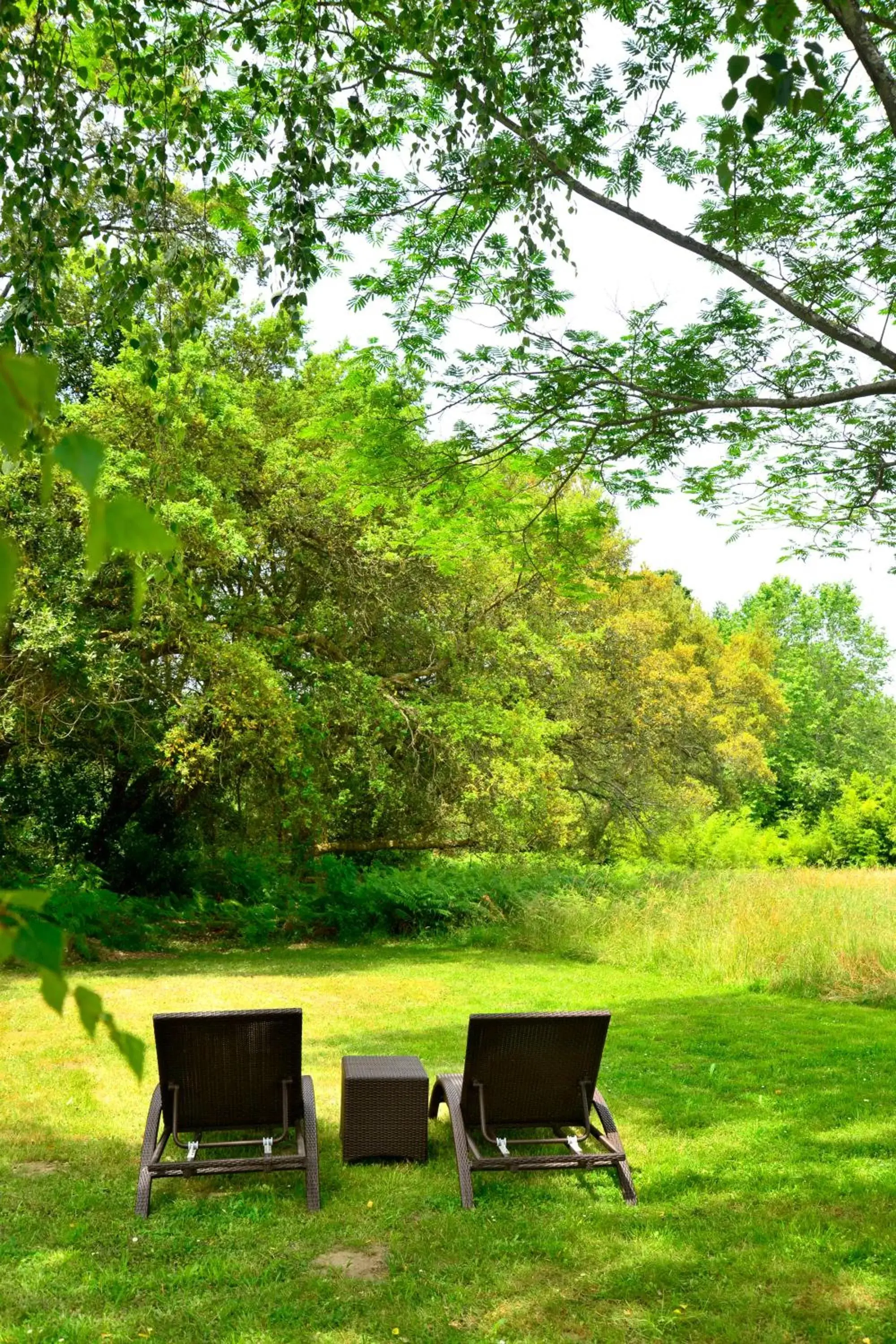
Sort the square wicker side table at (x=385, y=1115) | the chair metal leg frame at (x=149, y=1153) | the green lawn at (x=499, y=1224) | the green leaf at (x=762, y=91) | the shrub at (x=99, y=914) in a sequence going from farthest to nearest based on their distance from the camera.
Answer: the shrub at (x=99, y=914), the square wicker side table at (x=385, y=1115), the chair metal leg frame at (x=149, y=1153), the green lawn at (x=499, y=1224), the green leaf at (x=762, y=91)

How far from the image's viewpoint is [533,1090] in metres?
5.69

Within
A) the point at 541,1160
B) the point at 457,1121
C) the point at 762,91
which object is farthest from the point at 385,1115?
the point at 762,91

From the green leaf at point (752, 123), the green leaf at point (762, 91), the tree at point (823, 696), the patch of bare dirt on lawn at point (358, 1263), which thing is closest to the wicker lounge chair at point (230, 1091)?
the patch of bare dirt on lawn at point (358, 1263)

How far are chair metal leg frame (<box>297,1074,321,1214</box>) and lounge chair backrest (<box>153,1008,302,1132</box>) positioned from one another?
0.08 meters

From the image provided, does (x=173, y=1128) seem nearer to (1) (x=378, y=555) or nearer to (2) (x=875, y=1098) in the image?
(2) (x=875, y=1098)

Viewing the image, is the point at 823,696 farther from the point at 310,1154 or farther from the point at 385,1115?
the point at 310,1154

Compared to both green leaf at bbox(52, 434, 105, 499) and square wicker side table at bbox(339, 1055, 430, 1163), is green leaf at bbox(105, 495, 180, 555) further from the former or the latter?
square wicker side table at bbox(339, 1055, 430, 1163)

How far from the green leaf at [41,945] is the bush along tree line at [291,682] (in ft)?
24.9

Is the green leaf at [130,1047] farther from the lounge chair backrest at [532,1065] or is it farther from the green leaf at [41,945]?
the lounge chair backrest at [532,1065]

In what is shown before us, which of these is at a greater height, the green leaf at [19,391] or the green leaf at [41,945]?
the green leaf at [19,391]

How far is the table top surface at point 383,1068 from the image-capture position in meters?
5.88

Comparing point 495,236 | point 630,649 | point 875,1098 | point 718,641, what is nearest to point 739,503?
point 495,236

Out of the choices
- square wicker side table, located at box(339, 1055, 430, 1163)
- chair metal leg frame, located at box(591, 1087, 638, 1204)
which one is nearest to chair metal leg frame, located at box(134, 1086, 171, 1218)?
square wicker side table, located at box(339, 1055, 430, 1163)

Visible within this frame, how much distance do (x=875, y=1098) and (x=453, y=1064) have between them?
296 centimetres
